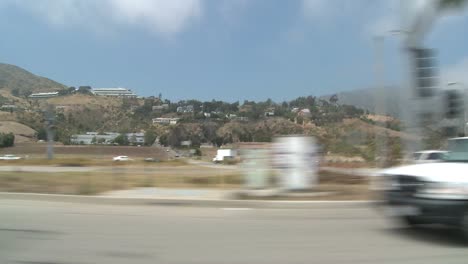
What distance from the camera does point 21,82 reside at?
186m

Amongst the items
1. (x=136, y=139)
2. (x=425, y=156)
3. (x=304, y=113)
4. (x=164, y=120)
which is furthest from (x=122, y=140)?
(x=425, y=156)

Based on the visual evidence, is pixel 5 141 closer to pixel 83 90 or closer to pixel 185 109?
pixel 185 109

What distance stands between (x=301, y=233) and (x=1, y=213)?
20.7 feet

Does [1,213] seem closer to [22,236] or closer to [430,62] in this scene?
[22,236]

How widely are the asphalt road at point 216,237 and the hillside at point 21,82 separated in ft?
545

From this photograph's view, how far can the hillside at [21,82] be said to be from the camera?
571ft

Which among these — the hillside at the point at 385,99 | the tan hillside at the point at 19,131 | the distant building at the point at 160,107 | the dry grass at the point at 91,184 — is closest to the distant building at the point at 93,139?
the tan hillside at the point at 19,131

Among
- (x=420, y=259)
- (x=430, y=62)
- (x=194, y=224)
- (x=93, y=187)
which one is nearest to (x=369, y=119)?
(x=430, y=62)

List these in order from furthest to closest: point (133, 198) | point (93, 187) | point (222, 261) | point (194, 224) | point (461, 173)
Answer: point (93, 187) → point (133, 198) → point (194, 224) → point (461, 173) → point (222, 261)

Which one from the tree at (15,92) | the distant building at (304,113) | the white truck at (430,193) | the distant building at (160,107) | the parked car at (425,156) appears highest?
the tree at (15,92)

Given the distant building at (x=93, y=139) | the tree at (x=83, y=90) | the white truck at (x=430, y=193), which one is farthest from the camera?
the tree at (x=83, y=90)

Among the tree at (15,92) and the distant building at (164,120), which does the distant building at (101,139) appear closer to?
the distant building at (164,120)

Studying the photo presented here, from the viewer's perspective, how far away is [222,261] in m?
7.35

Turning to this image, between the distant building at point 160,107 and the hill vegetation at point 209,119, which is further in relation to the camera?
the distant building at point 160,107
